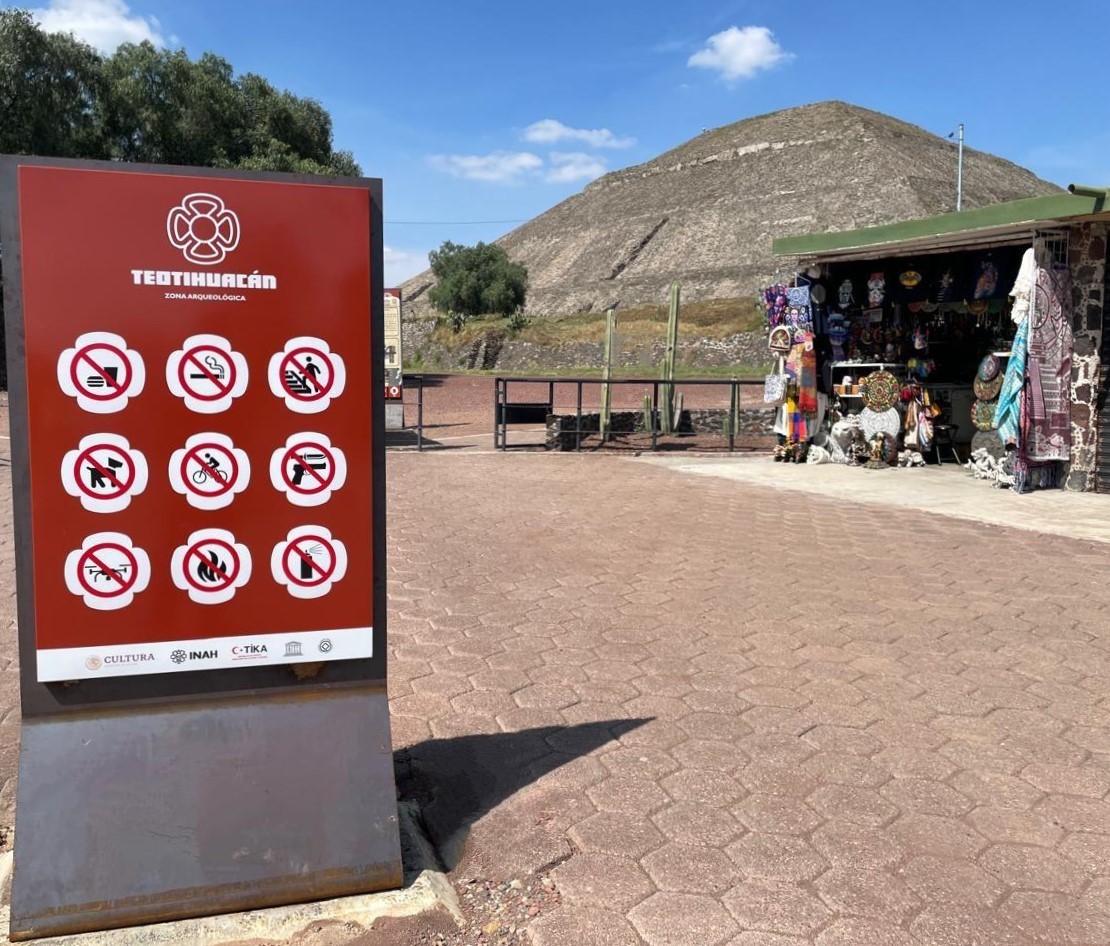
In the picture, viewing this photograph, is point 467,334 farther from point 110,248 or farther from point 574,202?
point 574,202

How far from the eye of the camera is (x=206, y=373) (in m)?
2.39

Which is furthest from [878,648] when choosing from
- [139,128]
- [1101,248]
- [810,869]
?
[139,128]

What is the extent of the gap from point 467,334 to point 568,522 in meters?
40.9

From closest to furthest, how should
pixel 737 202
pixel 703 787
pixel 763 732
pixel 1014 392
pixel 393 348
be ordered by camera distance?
pixel 703 787 → pixel 763 732 → pixel 1014 392 → pixel 393 348 → pixel 737 202

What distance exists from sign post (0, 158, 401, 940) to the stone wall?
9151 mm

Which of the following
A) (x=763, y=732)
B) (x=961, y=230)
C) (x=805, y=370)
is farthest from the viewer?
(x=805, y=370)

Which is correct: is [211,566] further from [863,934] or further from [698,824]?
[863,934]

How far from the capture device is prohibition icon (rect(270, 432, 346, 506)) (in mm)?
2482

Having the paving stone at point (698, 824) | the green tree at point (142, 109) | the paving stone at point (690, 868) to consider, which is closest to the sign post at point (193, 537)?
the paving stone at point (690, 868)

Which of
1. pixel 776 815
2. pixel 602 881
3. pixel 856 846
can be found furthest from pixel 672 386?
pixel 602 881

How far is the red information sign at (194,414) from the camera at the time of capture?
7.47 ft

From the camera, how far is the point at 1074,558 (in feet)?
21.9

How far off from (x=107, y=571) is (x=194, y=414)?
48 cm

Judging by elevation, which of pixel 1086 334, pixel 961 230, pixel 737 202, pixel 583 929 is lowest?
pixel 583 929
